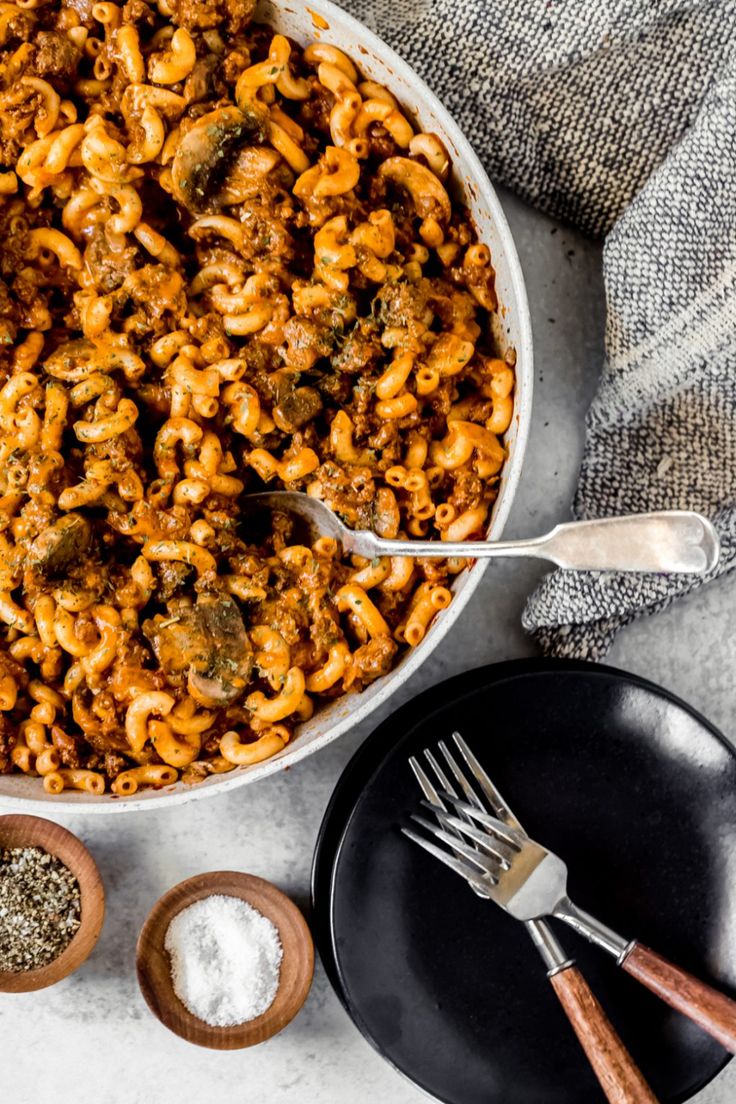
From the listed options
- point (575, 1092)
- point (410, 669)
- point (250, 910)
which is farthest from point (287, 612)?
point (575, 1092)

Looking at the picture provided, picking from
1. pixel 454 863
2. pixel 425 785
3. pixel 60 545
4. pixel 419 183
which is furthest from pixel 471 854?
pixel 419 183

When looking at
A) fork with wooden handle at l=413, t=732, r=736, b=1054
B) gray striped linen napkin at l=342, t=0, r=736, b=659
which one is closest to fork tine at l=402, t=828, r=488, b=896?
fork with wooden handle at l=413, t=732, r=736, b=1054

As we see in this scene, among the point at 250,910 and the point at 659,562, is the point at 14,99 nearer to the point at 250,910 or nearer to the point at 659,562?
the point at 659,562

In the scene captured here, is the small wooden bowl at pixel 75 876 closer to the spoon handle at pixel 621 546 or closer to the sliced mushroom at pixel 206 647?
the sliced mushroom at pixel 206 647

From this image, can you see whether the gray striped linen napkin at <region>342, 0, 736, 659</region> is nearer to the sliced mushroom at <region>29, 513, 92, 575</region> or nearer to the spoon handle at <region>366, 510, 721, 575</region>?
the spoon handle at <region>366, 510, 721, 575</region>

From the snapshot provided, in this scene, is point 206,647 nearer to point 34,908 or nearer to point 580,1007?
point 34,908

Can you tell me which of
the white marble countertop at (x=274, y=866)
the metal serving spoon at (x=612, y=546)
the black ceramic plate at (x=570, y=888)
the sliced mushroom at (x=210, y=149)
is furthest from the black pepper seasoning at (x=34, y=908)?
the sliced mushroom at (x=210, y=149)

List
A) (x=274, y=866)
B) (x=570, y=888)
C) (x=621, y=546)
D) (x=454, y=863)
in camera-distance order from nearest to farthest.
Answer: (x=621, y=546), (x=454, y=863), (x=570, y=888), (x=274, y=866)
